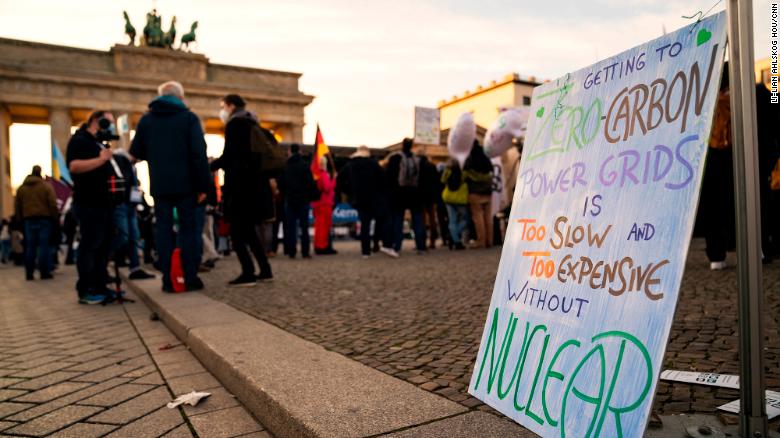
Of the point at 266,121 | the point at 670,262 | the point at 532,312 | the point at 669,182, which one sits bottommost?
the point at 532,312

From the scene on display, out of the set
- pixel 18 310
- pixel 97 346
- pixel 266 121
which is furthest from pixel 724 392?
pixel 266 121

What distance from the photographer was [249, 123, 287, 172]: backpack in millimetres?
5512

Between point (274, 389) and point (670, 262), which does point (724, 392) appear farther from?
point (274, 389)

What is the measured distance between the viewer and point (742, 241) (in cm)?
131

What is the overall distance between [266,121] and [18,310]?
3912 centimetres

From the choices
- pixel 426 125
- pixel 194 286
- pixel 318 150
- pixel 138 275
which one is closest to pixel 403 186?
pixel 318 150

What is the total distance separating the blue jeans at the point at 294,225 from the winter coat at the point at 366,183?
3.05 ft

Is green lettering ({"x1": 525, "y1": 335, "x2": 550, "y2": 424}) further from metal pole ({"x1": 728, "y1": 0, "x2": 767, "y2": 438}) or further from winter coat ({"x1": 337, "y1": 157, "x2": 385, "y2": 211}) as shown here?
winter coat ({"x1": 337, "y1": 157, "x2": 385, "y2": 211})

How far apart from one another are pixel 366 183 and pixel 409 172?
88 cm

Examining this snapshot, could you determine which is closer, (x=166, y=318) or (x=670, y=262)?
(x=670, y=262)

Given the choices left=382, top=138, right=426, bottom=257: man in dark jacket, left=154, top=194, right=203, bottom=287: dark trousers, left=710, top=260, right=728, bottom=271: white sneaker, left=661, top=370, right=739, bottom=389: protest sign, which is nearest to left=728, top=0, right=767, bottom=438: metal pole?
left=661, top=370, right=739, bottom=389: protest sign

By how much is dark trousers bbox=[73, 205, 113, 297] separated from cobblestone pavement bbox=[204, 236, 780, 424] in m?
1.04

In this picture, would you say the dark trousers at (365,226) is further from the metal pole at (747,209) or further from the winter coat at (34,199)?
the metal pole at (747,209)

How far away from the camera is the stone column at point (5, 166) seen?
3425cm
